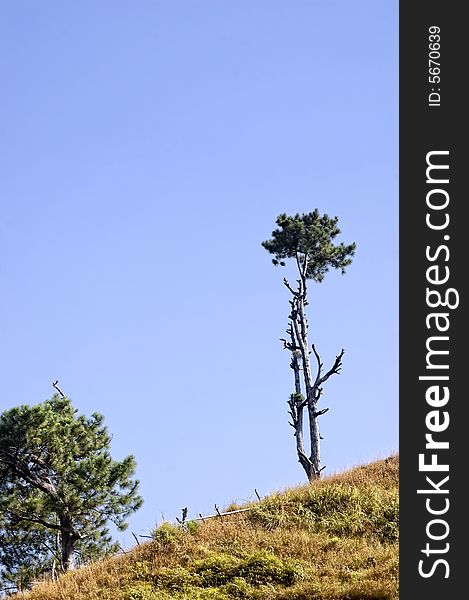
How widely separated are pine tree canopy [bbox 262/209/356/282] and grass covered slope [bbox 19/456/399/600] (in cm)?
1609

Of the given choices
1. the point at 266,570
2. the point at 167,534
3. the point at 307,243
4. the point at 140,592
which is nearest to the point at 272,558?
the point at 266,570

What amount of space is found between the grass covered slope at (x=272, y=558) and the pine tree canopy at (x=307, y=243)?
16093mm

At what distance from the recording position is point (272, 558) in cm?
2167

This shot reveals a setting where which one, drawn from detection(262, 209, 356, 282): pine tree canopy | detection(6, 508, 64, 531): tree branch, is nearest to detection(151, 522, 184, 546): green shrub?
detection(6, 508, 64, 531): tree branch

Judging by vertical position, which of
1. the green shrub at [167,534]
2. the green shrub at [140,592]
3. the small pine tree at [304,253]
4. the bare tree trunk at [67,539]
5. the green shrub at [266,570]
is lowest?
the green shrub at [140,592]

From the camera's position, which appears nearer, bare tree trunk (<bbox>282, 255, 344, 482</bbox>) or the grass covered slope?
the grass covered slope

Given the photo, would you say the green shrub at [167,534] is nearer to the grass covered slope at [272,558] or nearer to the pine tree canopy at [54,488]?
the grass covered slope at [272,558]

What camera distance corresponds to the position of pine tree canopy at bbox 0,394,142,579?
3158 centimetres

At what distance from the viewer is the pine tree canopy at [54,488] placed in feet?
104

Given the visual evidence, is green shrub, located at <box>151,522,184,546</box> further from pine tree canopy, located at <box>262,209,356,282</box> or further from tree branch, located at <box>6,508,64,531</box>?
pine tree canopy, located at <box>262,209,356,282</box>

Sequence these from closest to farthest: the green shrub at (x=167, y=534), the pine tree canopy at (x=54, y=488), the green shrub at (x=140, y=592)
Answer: the green shrub at (x=140, y=592), the green shrub at (x=167, y=534), the pine tree canopy at (x=54, y=488)

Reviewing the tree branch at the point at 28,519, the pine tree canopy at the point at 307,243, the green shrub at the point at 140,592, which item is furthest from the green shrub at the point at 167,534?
the pine tree canopy at the point at 307,243

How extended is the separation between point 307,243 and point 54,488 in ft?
53.0

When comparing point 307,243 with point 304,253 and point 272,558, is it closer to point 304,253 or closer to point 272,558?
point 304,253
